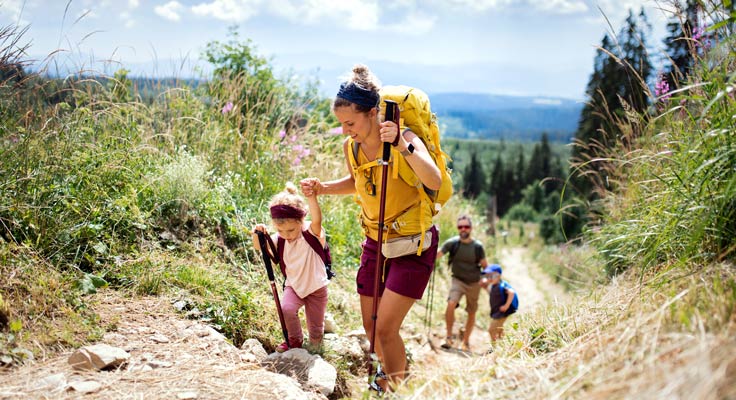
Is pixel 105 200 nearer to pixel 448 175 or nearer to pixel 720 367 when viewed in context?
pixel 448 175

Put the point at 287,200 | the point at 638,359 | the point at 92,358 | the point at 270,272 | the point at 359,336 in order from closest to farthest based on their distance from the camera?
the point at 638,359, the point at 92,358, the point at 287,200, the point at 270,272, the point at 359,336

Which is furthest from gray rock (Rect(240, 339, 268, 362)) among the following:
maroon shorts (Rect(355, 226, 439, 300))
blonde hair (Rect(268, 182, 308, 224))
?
maroon shorts (Rect(355, 226, 439, 300))

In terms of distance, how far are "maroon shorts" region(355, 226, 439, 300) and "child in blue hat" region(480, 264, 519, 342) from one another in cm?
379

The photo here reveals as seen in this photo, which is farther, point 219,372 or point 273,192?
point 273,192

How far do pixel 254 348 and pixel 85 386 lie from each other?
1.33 meters

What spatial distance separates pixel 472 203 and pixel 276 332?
11.8 metres

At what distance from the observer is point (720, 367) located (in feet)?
6.27

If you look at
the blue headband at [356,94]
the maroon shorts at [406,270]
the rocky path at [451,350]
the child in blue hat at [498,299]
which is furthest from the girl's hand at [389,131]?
the child in blue hat at [498,299]

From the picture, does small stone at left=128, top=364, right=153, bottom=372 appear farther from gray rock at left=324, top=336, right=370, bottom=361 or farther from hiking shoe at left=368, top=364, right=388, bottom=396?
gray rock at left=324, top=336, right=370, bottom=361

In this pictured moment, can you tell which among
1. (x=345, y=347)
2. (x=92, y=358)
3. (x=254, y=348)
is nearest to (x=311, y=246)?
(x=254, y=348)

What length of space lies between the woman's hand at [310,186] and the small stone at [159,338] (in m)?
1.38

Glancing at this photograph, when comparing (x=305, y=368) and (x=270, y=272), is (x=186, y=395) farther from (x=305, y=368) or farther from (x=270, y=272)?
(x=270, y=272)

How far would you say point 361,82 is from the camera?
332 cm

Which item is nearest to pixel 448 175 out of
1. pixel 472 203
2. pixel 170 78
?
pixel 170 78
